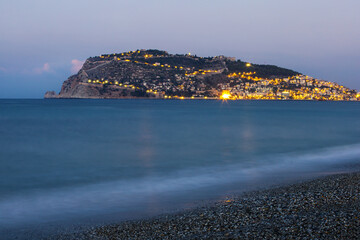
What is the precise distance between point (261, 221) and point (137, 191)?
576 cm

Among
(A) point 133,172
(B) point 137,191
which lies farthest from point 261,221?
(A) point 133,172

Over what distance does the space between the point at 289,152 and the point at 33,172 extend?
14791mm

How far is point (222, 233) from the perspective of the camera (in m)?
7.07

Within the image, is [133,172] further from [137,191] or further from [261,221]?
[261,221]

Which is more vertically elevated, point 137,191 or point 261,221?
point 261,221

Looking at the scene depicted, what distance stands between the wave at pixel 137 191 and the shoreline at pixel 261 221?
1.79m

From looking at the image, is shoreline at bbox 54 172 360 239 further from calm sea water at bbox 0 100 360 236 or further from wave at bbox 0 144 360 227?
wave at bbox 0 144 360 227

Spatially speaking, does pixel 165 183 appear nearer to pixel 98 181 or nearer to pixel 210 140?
pixel 98 181

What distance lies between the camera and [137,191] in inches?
491

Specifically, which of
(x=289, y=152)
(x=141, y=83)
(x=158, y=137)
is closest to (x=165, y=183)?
(x=289, y=152)

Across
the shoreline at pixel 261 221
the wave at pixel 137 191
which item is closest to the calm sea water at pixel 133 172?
the wave at pixel 137 191

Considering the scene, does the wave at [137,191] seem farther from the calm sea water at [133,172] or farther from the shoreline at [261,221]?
the shoreline at [261,221]

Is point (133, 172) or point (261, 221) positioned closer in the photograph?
point (261, 221)

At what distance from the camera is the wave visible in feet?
32.7
